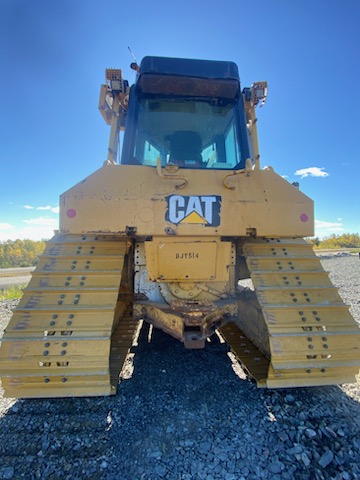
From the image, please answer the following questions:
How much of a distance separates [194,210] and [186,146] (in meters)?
1.30

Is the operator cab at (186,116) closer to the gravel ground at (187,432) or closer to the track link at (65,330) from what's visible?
the track link at (65,330)

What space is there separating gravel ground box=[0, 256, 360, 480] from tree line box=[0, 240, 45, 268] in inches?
1315

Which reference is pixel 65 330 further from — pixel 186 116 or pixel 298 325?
pixel 186 116

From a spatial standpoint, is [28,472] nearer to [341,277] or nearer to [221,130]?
[221,130]

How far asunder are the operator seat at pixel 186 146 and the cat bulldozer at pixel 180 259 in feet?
0.05

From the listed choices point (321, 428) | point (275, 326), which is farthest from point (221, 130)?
point (321, 428)

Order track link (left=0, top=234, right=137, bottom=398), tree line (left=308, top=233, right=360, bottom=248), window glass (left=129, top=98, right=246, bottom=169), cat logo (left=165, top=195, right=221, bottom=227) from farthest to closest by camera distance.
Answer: tree line (left=308, top=233, right=360, bottom=248) < window glass (left=129, top=98, right=246, bottom=169) < cat logo (left=165, top=195, right=221, bottom=227) < track link (left=0, top=234, right=137, bottom=398)

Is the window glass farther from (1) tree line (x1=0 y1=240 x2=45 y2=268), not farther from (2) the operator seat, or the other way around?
(1) tree line (x1=0 y1=240 x2=45 y2=268)

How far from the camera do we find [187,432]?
86.1 inches

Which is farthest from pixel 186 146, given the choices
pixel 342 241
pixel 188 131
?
pixel 342 241

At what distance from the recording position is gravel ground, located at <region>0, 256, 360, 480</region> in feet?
6.05

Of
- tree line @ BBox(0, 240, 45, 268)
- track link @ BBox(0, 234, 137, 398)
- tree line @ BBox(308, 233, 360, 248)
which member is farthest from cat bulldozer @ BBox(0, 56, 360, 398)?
tree line @ BBox(308, 233, 360, 248)

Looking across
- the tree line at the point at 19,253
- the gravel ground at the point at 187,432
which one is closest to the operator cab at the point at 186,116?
the gravel ground at the point at 187,432

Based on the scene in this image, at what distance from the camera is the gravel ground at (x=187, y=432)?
1.84 m
